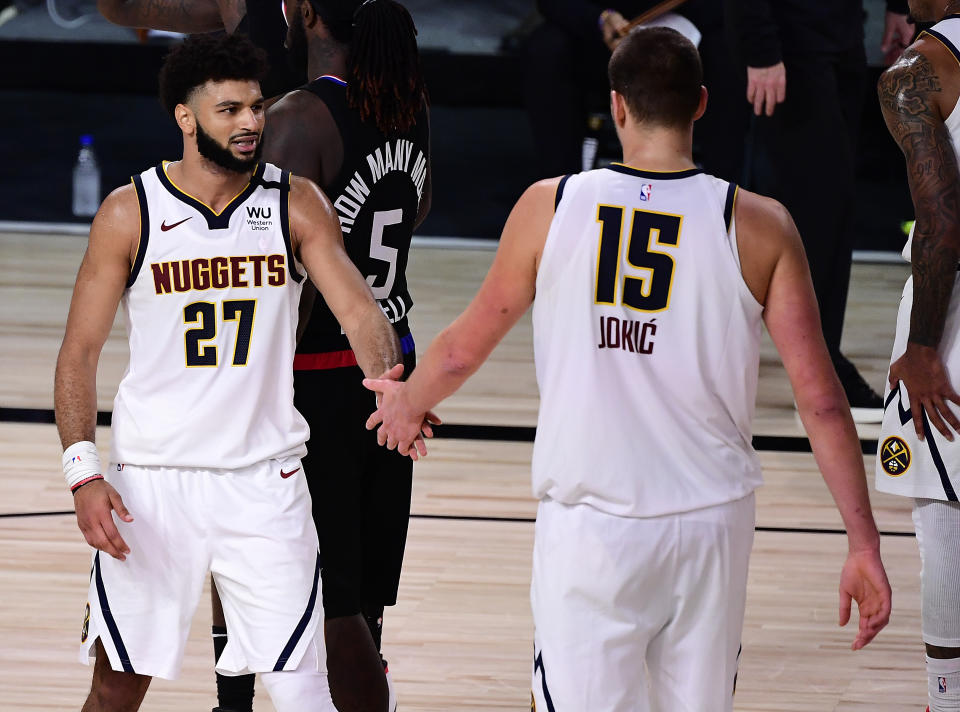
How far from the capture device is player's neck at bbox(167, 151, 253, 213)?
2928 mm

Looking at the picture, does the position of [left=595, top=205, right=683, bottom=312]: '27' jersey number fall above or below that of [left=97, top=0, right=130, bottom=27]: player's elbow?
below

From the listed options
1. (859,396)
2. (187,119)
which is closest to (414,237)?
(859,396)

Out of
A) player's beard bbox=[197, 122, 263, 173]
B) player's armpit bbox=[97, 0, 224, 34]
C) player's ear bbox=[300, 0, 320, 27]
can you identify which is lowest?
player's beard bbox=[197, 122, 263, 173]

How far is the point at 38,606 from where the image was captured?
171 inches

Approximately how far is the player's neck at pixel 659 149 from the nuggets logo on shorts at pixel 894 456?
3.09ft

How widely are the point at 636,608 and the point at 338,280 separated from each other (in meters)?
0.91

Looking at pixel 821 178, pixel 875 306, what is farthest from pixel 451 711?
pixel 875 306

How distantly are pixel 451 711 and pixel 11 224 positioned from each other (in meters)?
7.44

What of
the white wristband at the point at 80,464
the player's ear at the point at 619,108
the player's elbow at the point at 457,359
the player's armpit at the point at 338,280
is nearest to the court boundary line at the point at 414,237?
the player's armpit at the point at 338,280

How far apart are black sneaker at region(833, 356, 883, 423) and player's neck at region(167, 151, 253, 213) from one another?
4.17 metres

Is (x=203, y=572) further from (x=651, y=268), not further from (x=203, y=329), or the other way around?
(x=651, y=268)

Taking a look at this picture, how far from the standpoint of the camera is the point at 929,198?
3.01 meters

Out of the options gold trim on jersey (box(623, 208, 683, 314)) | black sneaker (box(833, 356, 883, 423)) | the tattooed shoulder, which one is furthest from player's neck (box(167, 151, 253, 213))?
black sneaker (box(833, 356, 883, 423))

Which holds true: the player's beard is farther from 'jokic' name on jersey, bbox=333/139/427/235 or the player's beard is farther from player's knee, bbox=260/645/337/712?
player's knee, bbox=260/645/337/712
